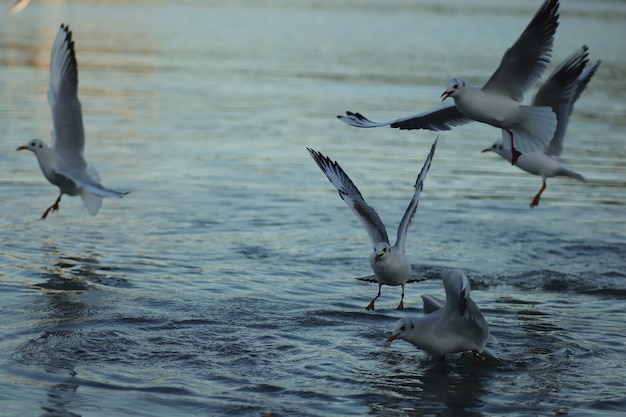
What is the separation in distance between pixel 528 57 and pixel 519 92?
42 centimetres

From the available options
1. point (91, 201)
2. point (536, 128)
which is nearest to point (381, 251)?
point (536, 128)

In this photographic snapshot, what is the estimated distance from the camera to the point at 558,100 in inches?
423

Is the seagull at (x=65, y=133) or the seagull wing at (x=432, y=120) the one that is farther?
the seagull at (x=65, y=133)

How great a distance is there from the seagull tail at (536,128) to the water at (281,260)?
1651 mm

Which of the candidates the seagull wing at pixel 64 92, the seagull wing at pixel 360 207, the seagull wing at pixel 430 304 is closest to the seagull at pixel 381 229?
the seagull wing at pixel 360 207

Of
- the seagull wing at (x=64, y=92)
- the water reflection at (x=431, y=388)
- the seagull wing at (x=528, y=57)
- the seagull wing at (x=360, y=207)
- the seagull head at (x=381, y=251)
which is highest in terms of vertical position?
the seagull wing at (x=528, y=57)

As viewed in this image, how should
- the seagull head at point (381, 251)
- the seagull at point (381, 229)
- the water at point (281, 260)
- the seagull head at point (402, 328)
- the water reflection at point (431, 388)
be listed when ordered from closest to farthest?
the water reflection at point (431, 388)
the water at point (281, 260)
the seagull head at point (402, 328)
the seagull head at point (381, 251)
the seagull at point (381, 229)

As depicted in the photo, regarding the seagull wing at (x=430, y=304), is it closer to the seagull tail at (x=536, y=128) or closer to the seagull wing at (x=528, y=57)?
the seagull tail at (x=536, y=128)

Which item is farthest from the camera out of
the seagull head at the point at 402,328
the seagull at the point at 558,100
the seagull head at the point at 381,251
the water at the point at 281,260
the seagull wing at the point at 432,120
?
the seagull at the point at 558,100

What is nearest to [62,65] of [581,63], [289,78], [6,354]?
[6,354]

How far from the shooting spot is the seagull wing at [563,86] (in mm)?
9875

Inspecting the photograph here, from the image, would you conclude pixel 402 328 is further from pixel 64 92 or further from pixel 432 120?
pixel 64 92

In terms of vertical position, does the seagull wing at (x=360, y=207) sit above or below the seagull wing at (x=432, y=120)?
below

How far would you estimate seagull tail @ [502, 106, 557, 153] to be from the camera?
Answer: 343 inches
